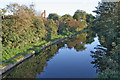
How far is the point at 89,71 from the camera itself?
74.9ft

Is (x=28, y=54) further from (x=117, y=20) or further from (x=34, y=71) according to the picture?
(x=117, y=20)

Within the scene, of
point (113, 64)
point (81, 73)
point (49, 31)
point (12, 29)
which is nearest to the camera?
point (113, 64)

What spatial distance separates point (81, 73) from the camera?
21.9 meters

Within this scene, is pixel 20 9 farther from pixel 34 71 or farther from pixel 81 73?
pixel 81 73

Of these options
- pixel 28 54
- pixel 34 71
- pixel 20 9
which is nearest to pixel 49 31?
pixel 20 9

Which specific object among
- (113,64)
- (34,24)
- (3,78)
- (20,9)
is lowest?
(3,78)

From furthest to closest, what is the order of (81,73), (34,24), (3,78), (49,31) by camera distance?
(49,31) → (34,24) → (81,73) → (3,78)


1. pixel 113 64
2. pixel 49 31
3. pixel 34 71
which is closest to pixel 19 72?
pixel 34 71

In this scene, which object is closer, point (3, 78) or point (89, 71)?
point (3, 78)

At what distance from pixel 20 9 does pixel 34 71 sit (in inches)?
799

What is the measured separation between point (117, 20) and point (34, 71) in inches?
721

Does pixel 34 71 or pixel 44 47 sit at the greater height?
pixel 44 47

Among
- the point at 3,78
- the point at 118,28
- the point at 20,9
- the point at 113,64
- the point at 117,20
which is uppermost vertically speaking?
the point at 20,9

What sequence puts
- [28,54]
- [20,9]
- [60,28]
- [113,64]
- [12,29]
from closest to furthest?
[113,64] → [12,29] → [28,54] → [20,9] → [60,28]
